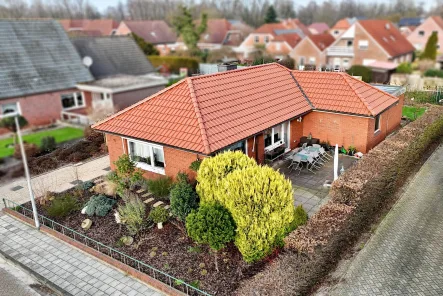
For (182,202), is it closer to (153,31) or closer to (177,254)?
(177,254)

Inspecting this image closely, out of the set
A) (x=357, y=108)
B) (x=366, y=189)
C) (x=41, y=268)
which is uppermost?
(x=357, y=108)

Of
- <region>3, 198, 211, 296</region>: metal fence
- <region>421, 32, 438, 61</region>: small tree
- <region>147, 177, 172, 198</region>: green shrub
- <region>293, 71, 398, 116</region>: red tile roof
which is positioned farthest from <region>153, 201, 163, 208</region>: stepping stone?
<region>421, 32, 438, 61</region>: small tree

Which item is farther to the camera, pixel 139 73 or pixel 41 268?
pixel 139 73

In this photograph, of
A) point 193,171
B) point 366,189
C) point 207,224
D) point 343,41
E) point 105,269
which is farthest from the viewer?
point 343,41

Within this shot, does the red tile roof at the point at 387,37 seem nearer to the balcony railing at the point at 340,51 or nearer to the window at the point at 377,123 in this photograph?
the balcony railing at the point at 340,51

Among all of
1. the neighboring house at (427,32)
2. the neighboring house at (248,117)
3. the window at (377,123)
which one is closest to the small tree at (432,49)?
the neighboring house at (427,32)

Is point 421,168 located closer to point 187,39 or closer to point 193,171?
point 193,171

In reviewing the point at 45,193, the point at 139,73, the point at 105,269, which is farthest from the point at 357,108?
the point at 139,73
